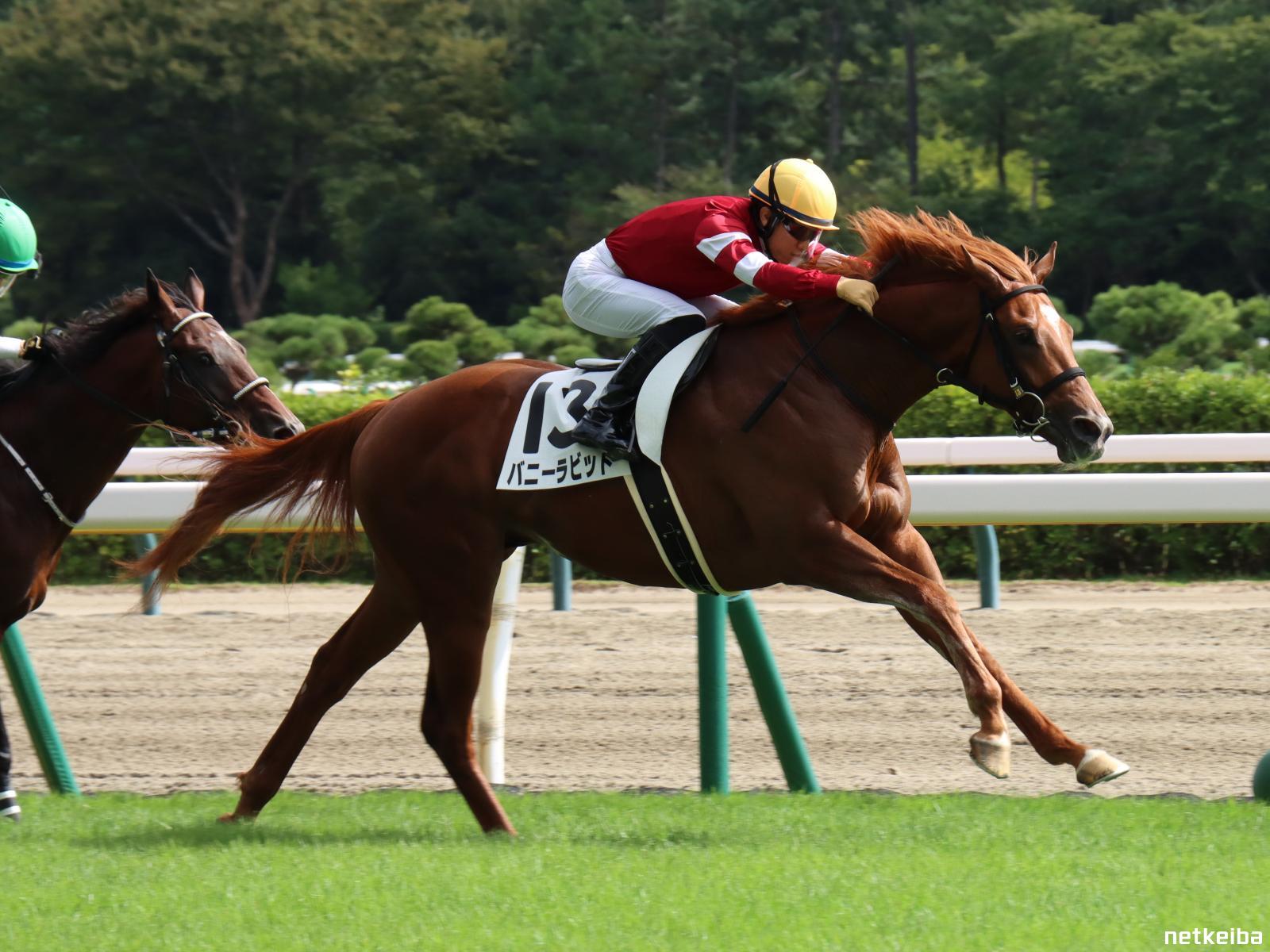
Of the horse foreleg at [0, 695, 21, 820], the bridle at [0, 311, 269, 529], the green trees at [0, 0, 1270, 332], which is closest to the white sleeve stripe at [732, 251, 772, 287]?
the bridle at [0, 311, 269, 529]

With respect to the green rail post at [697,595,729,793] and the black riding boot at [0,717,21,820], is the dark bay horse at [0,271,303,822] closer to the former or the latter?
the black riding boot at [0,717,21,820]

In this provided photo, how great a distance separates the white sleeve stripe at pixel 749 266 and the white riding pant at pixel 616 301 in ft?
0.97

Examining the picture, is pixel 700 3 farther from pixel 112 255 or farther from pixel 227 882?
pixel 227 882

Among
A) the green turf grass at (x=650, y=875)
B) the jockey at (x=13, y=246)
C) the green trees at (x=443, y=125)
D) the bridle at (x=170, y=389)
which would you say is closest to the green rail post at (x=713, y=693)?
the green turf grass at (x=650, y=875)

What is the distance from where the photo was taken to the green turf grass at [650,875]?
3396 mm

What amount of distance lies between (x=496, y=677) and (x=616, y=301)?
50.0 inches

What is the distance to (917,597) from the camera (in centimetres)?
414

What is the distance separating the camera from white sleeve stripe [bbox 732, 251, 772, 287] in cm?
437

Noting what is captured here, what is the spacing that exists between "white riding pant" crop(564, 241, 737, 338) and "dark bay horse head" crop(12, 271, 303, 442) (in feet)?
3.36

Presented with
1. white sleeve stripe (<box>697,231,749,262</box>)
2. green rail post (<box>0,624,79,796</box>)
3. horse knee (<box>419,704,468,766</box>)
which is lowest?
green rail post (<box>0,624,79,796</box>)

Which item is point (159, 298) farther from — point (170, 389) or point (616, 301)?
point (616, 301)

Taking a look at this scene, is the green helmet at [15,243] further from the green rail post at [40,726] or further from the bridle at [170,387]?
the green rail post at [40,726]

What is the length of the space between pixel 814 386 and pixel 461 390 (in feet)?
3.33

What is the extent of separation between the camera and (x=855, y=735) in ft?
20.0
